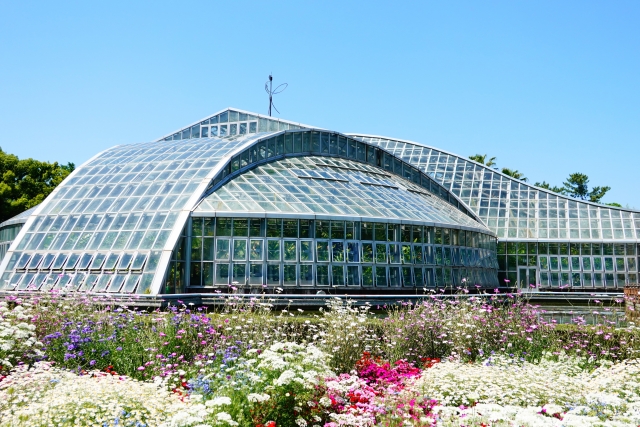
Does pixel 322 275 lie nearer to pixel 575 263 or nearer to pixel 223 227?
pixel 223 227

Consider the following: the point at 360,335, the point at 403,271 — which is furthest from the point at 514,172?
the point at 360,335

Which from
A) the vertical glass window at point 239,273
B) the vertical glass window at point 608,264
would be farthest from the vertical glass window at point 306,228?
the vertical glass window at point 608,264

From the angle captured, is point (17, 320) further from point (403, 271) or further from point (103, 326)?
point (403, 271)

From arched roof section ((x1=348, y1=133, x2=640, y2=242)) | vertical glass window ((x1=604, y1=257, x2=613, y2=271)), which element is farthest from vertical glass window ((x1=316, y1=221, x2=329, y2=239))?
vertical glass window ((x1=604, y1=257, x2=613, y2=271))

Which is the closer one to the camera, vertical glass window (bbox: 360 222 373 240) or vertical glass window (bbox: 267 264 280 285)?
vertical glass window (bbox: 267 264 280 285)

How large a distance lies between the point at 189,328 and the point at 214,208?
11.8 m

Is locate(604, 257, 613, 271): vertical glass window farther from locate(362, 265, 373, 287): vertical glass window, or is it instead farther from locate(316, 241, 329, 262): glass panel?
locate(316, 241, 329, 262): glass panel

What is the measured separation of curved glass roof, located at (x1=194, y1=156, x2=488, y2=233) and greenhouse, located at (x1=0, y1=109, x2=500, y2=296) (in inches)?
3.8

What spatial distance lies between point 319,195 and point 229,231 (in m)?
4.95

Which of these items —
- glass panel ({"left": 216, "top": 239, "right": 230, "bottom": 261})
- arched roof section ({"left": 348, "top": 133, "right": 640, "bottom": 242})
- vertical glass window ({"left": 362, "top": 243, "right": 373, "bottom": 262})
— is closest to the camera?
glass panel ({"left": 216, "top": 239, "right": 230, "bottom": 261})

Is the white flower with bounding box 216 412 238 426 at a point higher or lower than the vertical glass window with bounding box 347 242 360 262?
lower

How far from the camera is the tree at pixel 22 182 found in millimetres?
51000

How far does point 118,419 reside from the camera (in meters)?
7.03

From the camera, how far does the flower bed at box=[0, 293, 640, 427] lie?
7.48m
